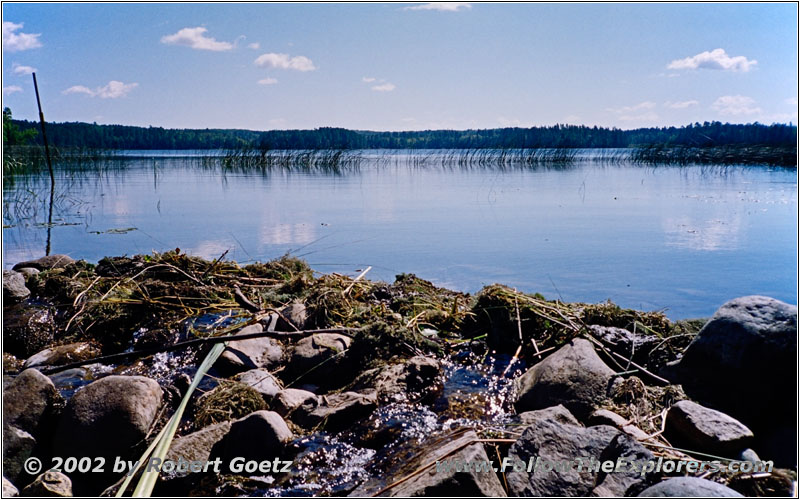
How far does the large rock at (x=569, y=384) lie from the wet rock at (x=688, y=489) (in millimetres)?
1059

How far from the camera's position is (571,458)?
108 inches

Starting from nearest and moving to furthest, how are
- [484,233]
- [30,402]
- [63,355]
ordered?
[30,402], [63,355], [484,233]

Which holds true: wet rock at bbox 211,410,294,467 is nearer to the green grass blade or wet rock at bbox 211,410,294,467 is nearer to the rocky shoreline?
the rocky shoreline

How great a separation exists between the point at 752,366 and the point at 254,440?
2.82 metres

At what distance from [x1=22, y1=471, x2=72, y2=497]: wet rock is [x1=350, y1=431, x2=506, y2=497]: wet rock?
4.70 feet

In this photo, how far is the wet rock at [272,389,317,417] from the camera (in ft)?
11.7

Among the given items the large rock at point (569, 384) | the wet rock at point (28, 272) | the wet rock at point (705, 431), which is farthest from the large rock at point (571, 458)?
the wet rock at point (28, 272)

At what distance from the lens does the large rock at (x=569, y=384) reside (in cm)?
349

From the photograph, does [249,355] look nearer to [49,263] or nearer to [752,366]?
[752,366]

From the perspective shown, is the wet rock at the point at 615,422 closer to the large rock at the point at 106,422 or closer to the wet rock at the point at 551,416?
the wet rock at the point at 551,416

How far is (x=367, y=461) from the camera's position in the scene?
310 cm

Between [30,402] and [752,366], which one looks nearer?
[752,366]

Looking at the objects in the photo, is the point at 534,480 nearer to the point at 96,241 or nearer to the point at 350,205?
the point at 96,241

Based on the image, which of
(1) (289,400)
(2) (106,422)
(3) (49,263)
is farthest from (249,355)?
(3) (49,263)
